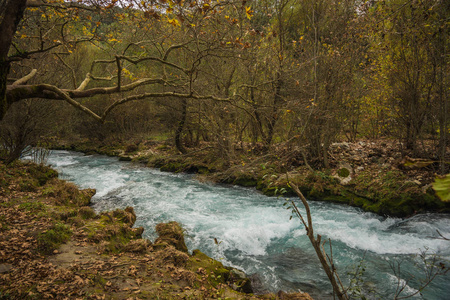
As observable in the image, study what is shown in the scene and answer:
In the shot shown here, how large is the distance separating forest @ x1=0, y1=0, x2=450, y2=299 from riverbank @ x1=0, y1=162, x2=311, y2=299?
7.86ft

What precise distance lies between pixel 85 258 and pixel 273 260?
13.3 ft

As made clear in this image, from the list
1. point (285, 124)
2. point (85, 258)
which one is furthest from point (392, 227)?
point (85, 258)

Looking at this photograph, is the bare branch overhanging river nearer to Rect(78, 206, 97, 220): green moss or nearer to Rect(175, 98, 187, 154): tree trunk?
Rect(78, 206, 97, 220): green moss

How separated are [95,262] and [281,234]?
4875 mm

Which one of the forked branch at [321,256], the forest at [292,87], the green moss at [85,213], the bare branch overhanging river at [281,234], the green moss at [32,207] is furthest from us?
the green moss at [85,213]

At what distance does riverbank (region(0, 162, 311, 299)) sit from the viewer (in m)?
3.69

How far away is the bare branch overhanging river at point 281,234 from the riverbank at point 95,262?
3.59 feet

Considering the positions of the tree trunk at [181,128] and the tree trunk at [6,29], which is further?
the tree trunk at [181,128]

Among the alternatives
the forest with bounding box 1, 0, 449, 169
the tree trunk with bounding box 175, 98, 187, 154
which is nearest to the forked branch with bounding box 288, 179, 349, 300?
the forest with bounding box 1, 0, 449, 169

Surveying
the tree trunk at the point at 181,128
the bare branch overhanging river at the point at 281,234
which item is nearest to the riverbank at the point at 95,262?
the bare branch overhanging river at the point at 281,234

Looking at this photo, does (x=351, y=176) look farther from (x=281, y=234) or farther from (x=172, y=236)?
(x=172, y=236)

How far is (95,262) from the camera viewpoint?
14.5 ft

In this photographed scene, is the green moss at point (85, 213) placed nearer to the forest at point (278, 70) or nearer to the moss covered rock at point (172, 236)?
the moss covered rock at point (172, 236)

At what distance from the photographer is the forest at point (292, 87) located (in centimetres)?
596
